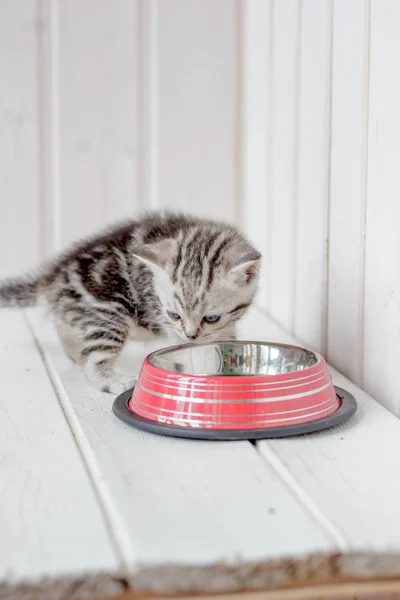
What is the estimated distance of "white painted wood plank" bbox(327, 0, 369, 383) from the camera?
4.98 ft

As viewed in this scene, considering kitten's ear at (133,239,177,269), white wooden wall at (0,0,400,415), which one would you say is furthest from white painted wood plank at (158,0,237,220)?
kitten's ear at (133,239,177,269)

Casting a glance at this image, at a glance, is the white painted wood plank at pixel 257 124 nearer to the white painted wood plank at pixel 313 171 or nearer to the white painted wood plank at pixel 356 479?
the white painted wood plank at pixel 313 171

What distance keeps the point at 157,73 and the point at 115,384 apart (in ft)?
3.81

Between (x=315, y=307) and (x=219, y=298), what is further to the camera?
(x=315, y=307)

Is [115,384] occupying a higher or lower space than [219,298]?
lower

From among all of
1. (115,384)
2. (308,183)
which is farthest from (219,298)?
(308,183)

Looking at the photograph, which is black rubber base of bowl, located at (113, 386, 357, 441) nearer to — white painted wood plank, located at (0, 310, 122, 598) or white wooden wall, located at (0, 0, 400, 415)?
white painted wood plank, located at (0, 310, 122, 598)

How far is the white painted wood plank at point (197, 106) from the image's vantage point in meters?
2.38

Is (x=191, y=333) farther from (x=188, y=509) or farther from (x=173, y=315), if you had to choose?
(x=188, y=509)

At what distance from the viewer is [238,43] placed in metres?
2.42

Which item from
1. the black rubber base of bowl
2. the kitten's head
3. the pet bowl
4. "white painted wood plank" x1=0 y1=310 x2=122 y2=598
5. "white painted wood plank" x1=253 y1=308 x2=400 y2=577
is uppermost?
the kitten's head

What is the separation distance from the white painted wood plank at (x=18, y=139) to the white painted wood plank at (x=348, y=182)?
39.5 inches

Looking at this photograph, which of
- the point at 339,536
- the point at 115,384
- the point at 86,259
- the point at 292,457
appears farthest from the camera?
the point at 86,259

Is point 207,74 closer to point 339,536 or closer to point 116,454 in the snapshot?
point 116,454
